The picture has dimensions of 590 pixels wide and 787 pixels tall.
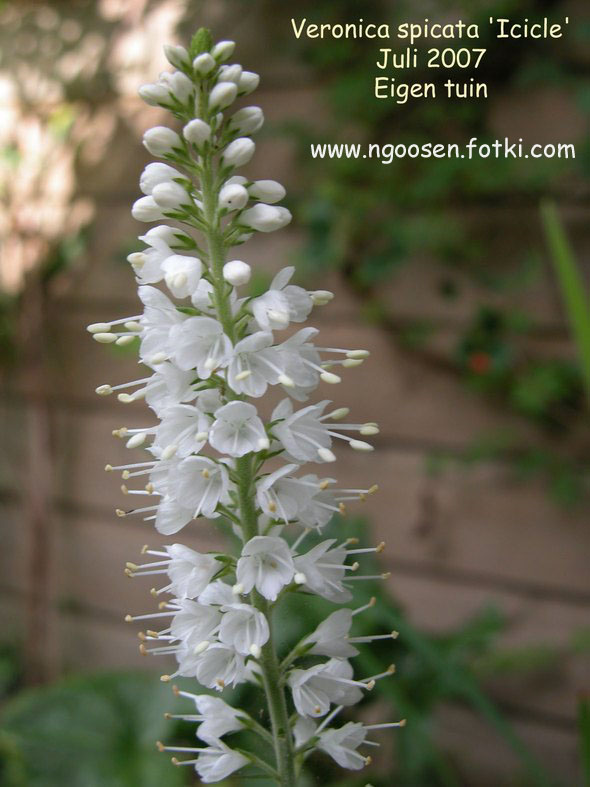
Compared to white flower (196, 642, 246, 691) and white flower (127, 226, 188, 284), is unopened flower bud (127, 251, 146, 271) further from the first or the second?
white flower (196, 642, 246, 691)

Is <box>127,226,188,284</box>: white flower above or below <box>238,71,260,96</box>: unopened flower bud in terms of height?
below

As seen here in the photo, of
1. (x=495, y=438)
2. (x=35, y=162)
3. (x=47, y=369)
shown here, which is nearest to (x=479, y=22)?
(x=495, y=438)

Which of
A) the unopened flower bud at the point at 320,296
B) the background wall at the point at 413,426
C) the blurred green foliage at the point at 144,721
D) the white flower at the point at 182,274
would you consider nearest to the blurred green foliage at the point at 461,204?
the background wall at the point at 413,426

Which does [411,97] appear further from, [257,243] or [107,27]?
[107,27]

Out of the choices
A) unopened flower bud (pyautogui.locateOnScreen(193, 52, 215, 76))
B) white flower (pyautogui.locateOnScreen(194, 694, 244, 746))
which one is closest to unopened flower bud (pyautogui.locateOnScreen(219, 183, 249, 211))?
unopened flower bud (pyautogui.locateOnScreen(193, 52, 215, 76))

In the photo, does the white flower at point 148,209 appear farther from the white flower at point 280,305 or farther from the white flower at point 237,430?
the white flower at point 237,430

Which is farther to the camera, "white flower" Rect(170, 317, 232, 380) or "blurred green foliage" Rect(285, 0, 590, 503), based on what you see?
"blurred green foliage" Rect(285, 0, 590, 503)
